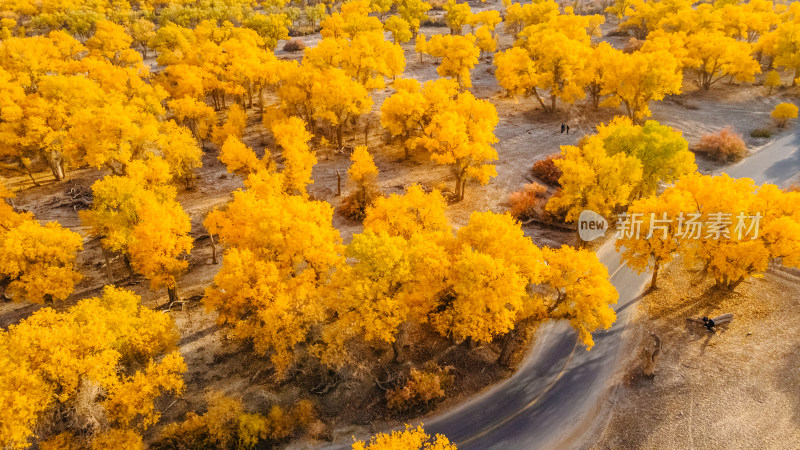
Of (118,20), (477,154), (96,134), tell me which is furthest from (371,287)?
(118,20)

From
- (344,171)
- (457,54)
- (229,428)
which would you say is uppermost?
(457,54)

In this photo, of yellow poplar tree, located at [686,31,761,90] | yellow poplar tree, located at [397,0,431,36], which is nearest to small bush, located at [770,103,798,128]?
yellow poplar tree, located at [686,31,761,90]

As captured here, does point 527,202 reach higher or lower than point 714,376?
higher

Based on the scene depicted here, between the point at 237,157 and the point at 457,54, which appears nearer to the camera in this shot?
the point at 237,157

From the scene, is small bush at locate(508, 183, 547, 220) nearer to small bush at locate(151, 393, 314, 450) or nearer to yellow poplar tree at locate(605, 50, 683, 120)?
yellow poplar tree at locate(605, 50, 683, 120)

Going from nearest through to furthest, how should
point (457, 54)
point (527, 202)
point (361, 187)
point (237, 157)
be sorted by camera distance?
point (527, 202) < point (237, 157) < point (361, 187) < point (457, 54)

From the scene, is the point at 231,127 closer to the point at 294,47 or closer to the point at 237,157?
the point at 237,157

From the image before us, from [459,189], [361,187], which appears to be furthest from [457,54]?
[361,187]
